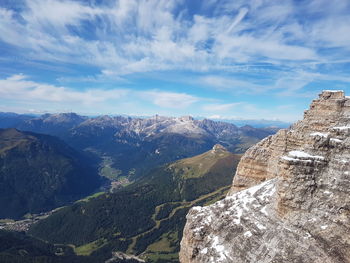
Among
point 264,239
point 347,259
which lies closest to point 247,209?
point 264,239

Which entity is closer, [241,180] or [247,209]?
[247,209]

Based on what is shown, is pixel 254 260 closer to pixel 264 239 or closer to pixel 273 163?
pixel 264 239

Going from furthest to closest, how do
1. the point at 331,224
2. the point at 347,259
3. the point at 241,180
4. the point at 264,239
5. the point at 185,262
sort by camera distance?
the point at 241,180
the point at 185,262
the point at 264,239
the point at 331,224
the point at 347,259

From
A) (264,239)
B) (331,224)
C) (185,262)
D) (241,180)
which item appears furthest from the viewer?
(241,180)

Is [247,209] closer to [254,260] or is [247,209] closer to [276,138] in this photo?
[254,260]

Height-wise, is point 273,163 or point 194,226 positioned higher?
point 273,163

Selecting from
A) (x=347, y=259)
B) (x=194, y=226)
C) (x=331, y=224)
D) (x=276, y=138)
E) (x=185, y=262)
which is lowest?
(x=185, y=262)

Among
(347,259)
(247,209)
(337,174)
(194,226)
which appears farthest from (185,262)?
(337,174)
